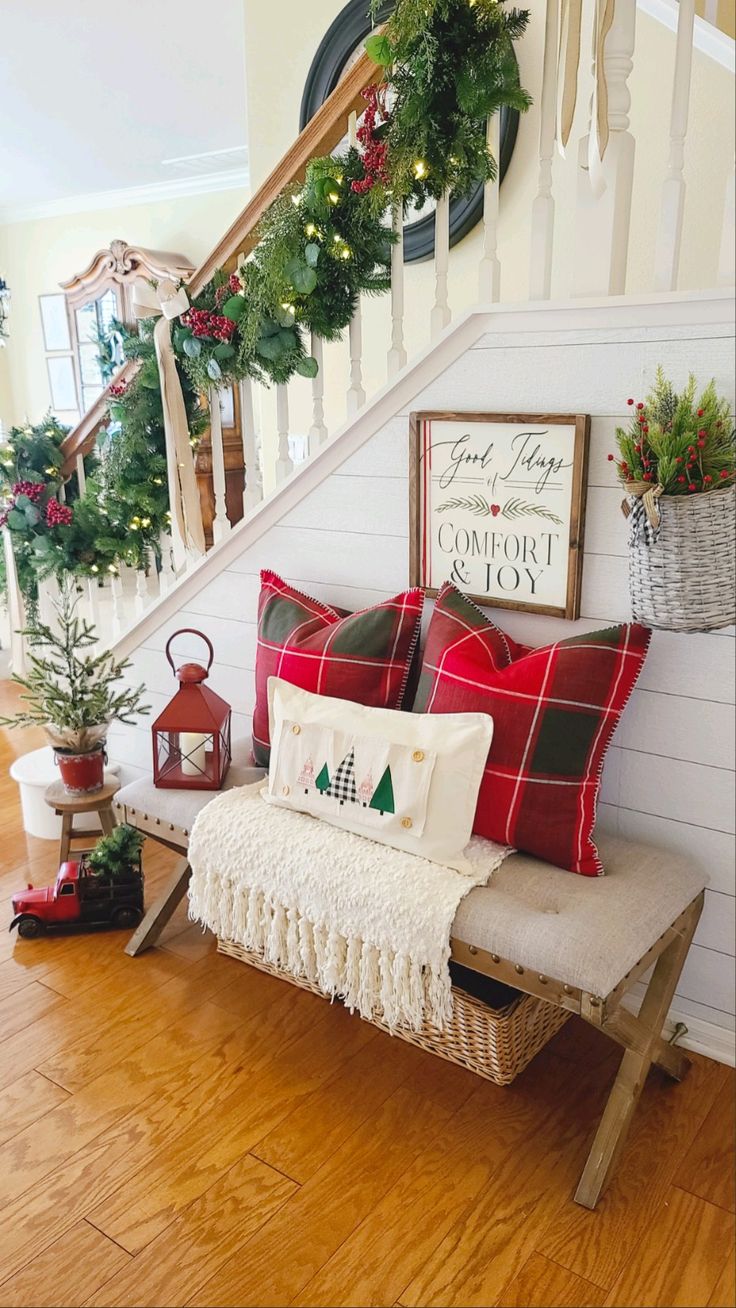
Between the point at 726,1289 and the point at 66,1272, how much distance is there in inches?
40.7

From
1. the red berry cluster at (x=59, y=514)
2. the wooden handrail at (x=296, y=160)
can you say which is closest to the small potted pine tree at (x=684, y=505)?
the wooden handrail at (x=296, y=160)

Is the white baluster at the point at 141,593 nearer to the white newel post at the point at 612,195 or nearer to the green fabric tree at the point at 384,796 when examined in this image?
the green fabric tree at the point at 384,796

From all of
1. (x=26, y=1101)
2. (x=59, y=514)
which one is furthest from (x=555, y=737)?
(x=59, y=514)

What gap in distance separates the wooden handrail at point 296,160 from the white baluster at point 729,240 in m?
0.85

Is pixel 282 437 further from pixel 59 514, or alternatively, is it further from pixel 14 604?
pixel 14 604

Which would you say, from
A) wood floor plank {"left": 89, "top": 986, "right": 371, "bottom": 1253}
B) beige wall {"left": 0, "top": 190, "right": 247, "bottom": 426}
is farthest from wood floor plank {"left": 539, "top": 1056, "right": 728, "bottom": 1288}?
beige wall {"left": 0, "top": 190, "right": 247, "bottom": 426}

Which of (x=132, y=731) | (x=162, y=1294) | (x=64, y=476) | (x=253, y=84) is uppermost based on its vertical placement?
(x=253, y=84)

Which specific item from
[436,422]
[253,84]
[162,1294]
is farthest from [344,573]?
[253,84]

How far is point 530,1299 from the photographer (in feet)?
4.84

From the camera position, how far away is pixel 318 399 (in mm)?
2387

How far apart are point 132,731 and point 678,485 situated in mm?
2043

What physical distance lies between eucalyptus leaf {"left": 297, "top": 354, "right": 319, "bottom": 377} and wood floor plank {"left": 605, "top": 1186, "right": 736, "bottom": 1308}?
1.88 meters

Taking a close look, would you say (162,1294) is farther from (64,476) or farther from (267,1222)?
(64,476)

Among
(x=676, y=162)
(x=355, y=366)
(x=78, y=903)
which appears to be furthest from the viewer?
(x=78, y=903)
